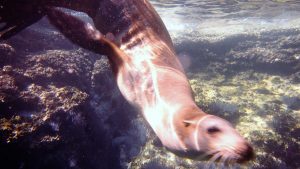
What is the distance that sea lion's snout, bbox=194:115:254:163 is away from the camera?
1.58m

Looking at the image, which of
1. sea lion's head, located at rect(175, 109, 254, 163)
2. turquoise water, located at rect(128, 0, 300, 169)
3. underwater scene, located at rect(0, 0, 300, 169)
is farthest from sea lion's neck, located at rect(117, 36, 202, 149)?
turquoise water, located at rect(128, 0, 300, 169)

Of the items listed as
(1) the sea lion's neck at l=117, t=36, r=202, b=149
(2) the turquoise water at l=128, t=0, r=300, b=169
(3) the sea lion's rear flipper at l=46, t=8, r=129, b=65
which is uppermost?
(3) the sea lion's rear flipper at l=46, t=8, r=129, b=65

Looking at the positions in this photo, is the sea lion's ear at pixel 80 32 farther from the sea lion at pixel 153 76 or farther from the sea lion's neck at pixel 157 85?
the sea lion's neck at pixel 157 85

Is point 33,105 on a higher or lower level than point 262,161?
higher

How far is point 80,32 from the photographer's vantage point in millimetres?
2740

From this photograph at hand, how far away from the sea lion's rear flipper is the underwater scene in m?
0.76

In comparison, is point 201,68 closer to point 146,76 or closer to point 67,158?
point 67,158

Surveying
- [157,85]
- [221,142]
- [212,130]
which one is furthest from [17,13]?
[221,142]

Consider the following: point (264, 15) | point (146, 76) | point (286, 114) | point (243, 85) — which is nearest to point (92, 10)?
point (146, 76)

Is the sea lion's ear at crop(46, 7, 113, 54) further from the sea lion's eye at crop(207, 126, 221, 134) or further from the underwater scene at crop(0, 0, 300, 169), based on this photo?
the sea lion's eye at crop(207, 126, 221, 134)

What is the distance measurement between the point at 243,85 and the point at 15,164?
27.3ft

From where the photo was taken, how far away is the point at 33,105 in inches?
242

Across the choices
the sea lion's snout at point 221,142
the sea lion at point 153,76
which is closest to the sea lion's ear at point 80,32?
the sea lion at point 153,76

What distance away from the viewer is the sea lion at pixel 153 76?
173 cm
